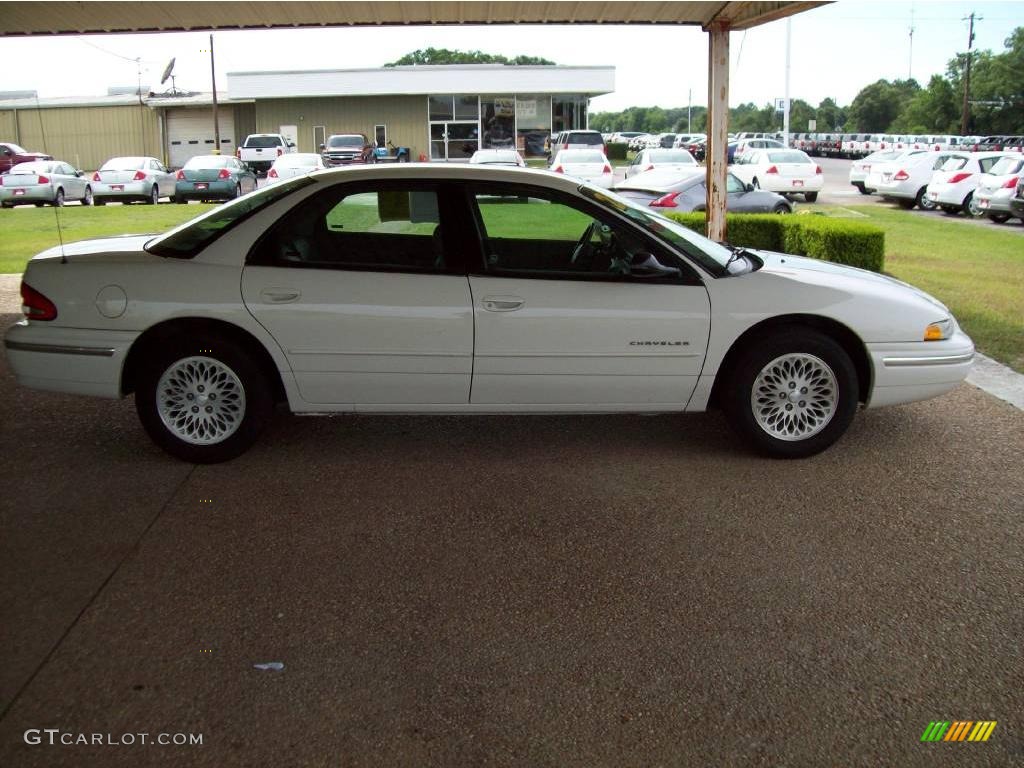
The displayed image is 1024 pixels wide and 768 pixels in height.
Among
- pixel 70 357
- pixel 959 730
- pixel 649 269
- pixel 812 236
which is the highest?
pixel 649 269

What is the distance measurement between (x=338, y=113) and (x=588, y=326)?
50.1 m

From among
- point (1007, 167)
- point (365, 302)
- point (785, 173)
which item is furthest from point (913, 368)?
point (785, 173)

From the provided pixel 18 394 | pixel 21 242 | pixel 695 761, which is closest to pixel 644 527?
pixel 695 761

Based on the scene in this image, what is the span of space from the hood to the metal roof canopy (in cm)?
460

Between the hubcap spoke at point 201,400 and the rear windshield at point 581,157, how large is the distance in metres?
22.8

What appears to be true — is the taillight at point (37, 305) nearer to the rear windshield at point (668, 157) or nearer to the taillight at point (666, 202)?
the taillight at point (666, 202)

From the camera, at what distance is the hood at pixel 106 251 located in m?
5.51

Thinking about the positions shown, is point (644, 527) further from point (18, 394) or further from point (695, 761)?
point (18, 394)

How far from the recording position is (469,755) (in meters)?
2.99

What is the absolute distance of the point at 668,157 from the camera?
31266 mm

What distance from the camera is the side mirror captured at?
212 inches

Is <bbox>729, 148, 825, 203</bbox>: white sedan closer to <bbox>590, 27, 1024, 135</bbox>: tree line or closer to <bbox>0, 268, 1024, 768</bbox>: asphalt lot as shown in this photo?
<bbox>0, 268, 1024, 768</bbox>: asphalt lot

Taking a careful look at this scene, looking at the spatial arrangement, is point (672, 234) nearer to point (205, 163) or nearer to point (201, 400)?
point (201, 400)

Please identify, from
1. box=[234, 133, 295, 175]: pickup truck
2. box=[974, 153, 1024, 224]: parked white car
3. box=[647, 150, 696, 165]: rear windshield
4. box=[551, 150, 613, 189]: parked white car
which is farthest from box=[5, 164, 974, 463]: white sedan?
box=[234, 133, 295, 175]: pickup truck
